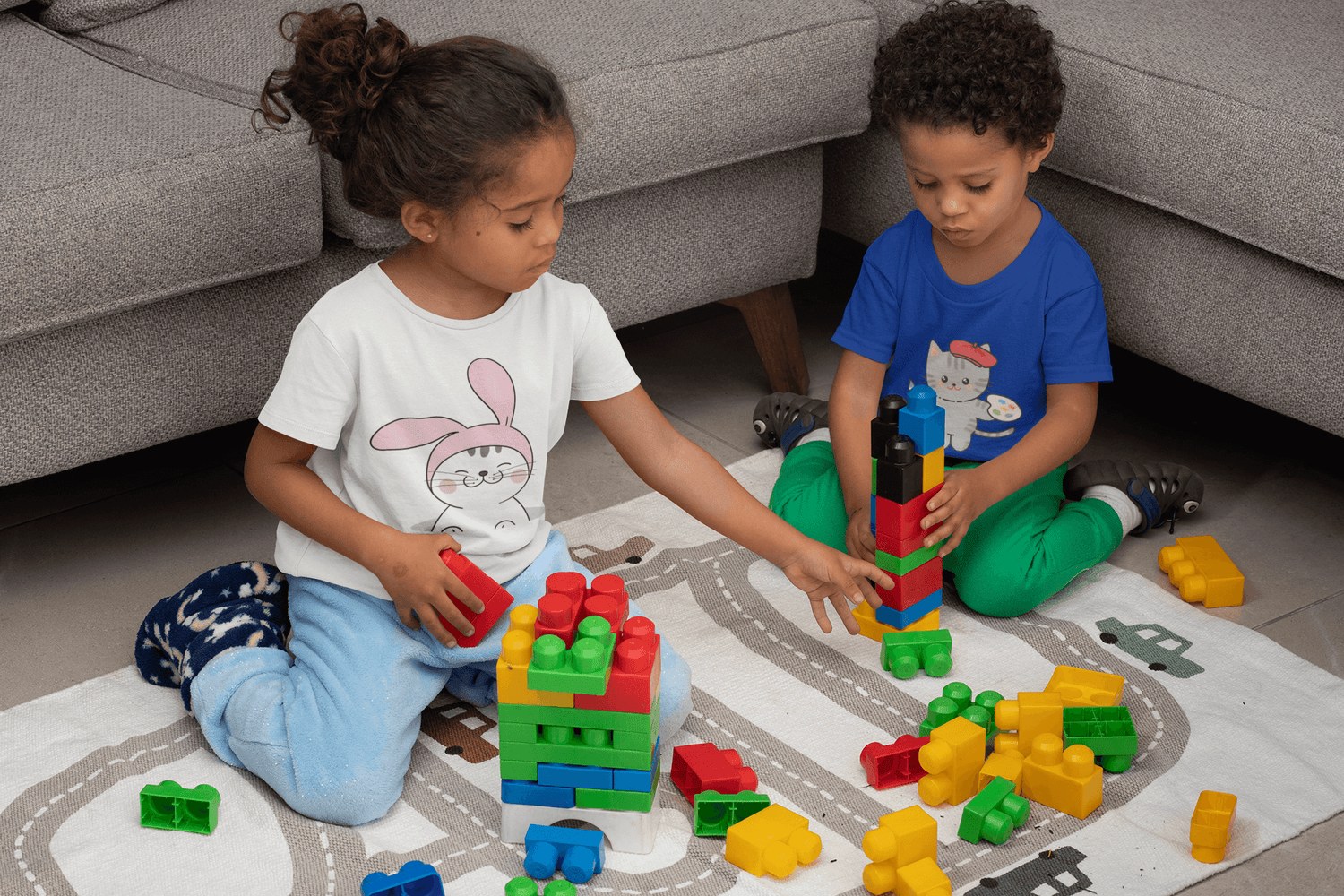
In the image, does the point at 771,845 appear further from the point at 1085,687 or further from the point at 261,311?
the point at 261,311

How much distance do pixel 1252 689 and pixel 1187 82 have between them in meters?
0.61

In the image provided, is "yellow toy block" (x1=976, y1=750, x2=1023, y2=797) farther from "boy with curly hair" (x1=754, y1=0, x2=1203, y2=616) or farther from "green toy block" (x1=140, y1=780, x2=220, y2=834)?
"green toy block" (x1=140, y1=780, x2=220, y2=834)

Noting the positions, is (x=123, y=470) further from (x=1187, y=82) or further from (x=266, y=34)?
(x=1187, y=82)

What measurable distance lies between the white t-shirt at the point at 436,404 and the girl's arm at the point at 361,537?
3cm

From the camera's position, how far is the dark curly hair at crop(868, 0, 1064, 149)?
48.9 inches

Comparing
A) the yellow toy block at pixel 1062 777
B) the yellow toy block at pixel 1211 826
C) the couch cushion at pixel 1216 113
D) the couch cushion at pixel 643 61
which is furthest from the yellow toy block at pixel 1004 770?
the couch cushion at pixel 643 61

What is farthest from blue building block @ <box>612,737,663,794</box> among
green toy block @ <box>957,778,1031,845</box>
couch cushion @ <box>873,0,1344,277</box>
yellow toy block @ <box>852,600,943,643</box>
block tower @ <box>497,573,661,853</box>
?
couch cushion @ <box>873,0,1344,277</box>

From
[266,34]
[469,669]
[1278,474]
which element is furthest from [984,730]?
[266,34]

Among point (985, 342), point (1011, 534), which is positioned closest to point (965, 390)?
point (985, 342)

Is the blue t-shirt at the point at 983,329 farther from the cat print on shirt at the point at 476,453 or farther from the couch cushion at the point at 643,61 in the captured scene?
the cat print on shirt at the point at 476,453

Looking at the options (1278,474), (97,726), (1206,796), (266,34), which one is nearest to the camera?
(1206,796)

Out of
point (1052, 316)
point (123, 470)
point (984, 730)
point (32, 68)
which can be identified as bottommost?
point (123, 470)

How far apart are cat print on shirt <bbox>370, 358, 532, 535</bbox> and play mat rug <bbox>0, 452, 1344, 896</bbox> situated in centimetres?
19

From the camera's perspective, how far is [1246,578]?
140cm
